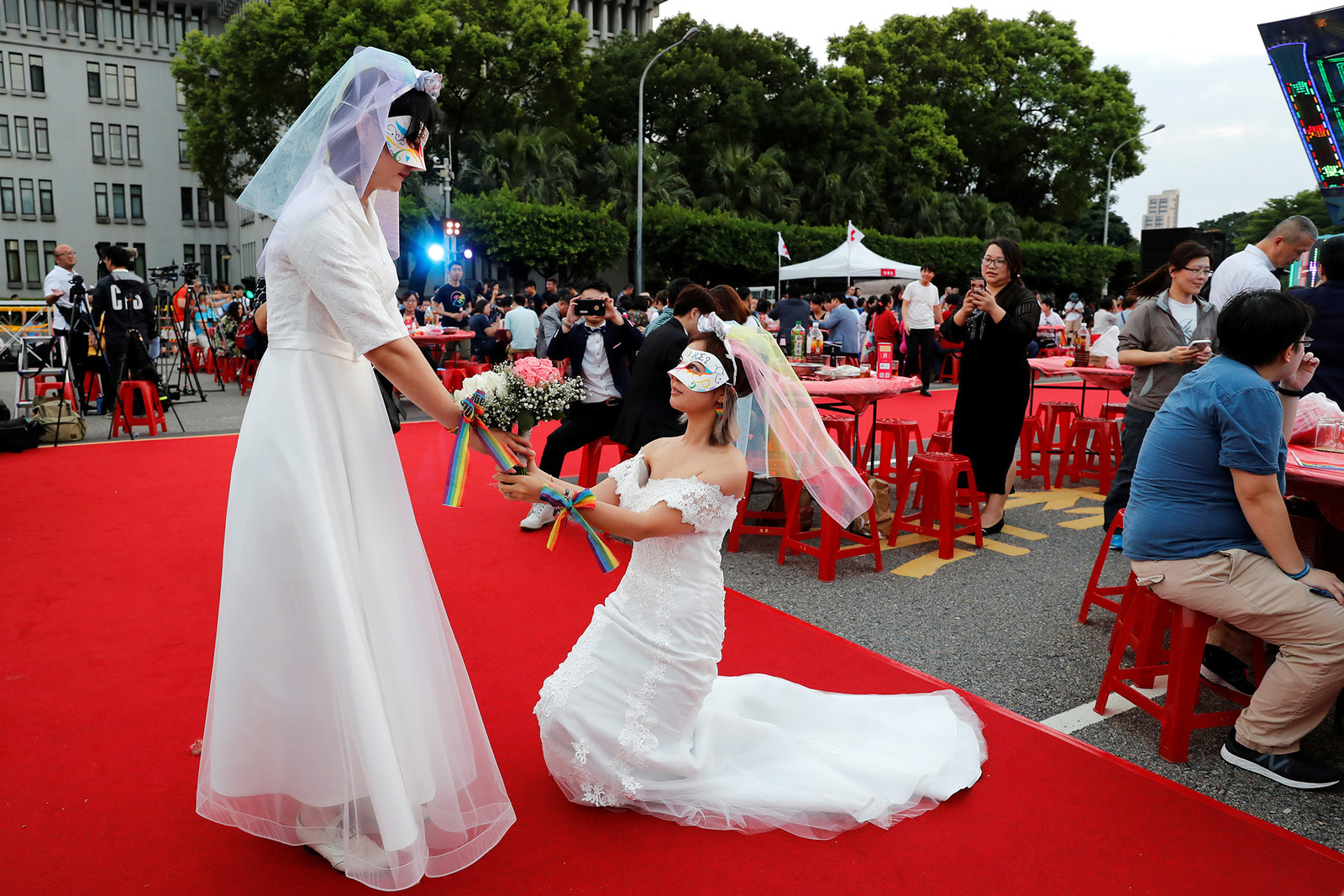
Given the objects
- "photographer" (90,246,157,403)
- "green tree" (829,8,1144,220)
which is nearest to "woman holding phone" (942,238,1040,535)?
"photographer" (90,246,157,403)

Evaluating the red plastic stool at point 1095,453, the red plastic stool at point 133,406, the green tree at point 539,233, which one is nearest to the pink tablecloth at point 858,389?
the red plastic stool at point 1095,453

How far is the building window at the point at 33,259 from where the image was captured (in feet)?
130

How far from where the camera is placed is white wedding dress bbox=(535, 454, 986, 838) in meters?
Answer: 2.47

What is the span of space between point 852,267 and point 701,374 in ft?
61.4

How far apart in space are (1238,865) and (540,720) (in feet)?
6.39

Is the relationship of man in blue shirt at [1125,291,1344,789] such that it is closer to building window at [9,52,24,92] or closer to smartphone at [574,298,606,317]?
smartphone at [574,298,606,317]

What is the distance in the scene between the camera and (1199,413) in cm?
282

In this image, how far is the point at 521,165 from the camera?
26.0 m

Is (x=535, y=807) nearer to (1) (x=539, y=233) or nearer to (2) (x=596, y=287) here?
(2) (x=596, y=287)

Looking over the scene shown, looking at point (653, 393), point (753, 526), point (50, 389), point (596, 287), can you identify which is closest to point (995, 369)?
point (753, 526)

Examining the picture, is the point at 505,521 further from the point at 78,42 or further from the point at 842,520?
the point at 78,42

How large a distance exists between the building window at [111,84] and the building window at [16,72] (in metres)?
3.19

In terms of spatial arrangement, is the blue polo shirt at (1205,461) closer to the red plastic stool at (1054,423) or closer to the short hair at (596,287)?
the short hair at (596,287)

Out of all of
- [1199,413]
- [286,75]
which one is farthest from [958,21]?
[1199,413]
